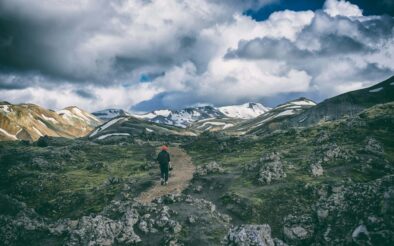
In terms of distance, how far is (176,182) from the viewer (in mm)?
43688

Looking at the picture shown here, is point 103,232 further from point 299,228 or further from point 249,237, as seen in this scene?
point 299,228

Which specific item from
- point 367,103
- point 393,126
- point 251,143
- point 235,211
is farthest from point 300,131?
point 367,103

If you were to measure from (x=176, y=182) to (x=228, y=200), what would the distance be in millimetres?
10364

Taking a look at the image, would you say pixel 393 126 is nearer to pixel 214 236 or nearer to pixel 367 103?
pixel 214 236

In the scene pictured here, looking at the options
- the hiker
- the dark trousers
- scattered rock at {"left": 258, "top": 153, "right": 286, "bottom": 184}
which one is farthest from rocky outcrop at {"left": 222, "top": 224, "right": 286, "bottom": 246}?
the dark trousers

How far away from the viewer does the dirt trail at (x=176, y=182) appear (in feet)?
125

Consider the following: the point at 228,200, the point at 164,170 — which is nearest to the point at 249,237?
the point at 228,200

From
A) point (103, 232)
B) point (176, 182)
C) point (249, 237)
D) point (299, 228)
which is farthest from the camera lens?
point (176, 182)

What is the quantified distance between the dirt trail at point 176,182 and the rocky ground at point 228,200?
1.20 meters

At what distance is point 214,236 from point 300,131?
50.3 m

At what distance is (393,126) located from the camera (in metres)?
59.8

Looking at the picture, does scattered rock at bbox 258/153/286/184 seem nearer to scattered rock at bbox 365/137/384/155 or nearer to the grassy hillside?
the grassy hillside

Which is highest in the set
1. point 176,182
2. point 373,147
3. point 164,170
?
point 373,147

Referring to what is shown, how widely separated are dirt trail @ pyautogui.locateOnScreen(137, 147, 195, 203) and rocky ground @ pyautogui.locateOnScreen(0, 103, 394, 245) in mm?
1203
